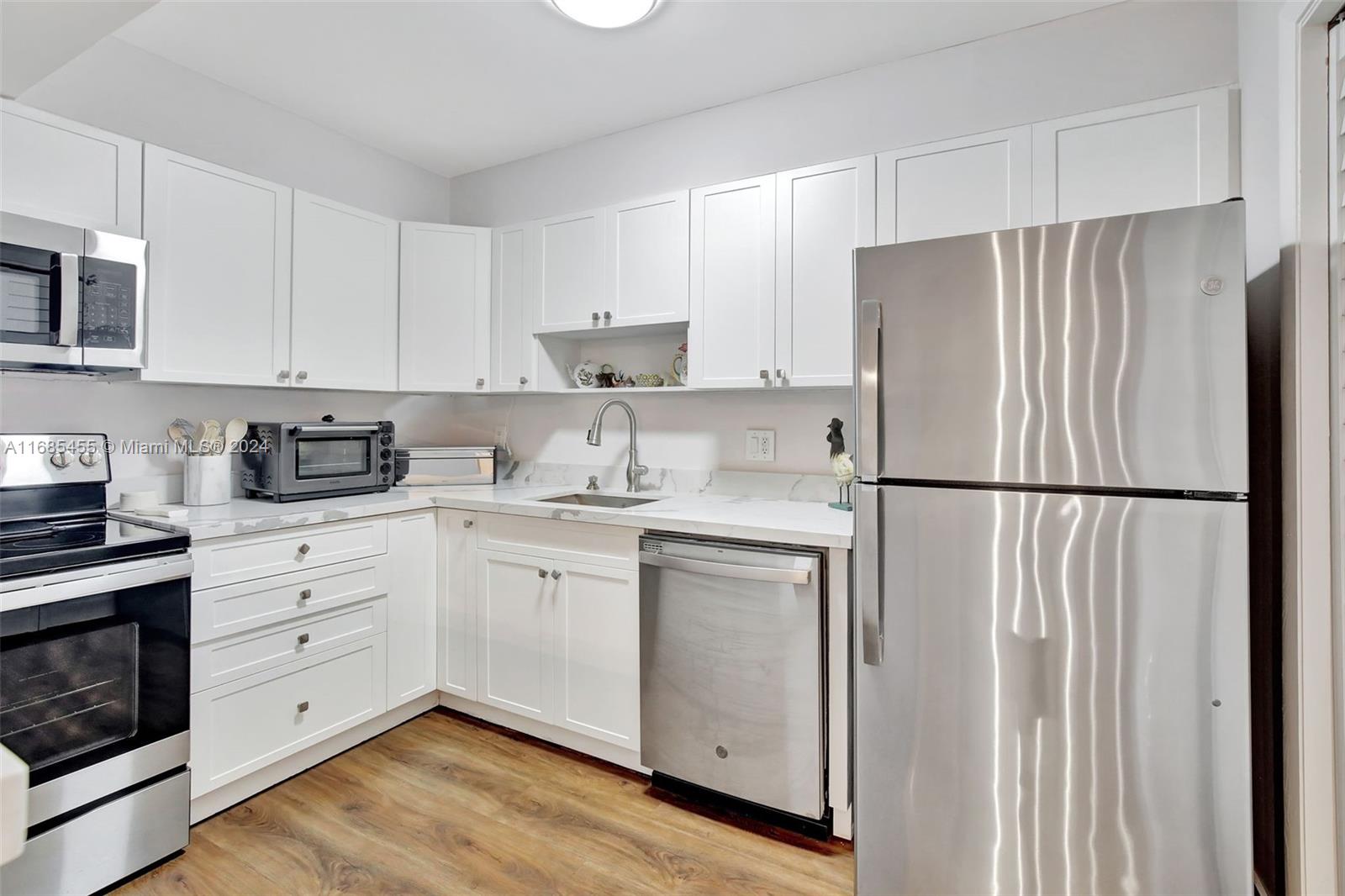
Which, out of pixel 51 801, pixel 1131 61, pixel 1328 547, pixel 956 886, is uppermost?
pixel 1131 61

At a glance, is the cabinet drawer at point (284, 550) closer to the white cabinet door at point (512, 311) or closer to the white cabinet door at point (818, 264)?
the white cabinet door at point (512, 311)

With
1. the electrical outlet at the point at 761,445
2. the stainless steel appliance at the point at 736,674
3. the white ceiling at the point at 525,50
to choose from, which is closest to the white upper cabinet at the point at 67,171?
the white ceiling at the point at 525,50

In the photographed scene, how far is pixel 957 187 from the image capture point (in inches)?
80.3

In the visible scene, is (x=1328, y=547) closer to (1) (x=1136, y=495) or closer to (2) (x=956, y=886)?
(1) (x=1136, y=495)

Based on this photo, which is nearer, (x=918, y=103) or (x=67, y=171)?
(x=67, y=171)

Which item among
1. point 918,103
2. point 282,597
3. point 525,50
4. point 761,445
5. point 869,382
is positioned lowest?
point 282,597

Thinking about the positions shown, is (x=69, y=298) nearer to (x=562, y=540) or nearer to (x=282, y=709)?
(x=282, y=709)

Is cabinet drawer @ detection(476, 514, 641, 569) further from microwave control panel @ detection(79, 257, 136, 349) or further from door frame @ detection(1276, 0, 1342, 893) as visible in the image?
door frame @ detection(1276, 0, 1342, 893)

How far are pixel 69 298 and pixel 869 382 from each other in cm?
223

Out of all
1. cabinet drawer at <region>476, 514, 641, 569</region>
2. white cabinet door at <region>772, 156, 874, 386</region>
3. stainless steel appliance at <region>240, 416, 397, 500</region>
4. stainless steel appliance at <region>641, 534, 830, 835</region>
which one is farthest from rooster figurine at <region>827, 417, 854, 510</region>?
stainless steel appliance at <region>240, 416, 397, 500</region>

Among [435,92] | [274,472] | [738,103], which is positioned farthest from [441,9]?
[274,472]

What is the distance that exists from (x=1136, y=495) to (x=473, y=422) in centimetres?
298

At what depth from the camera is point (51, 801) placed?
5.04ft

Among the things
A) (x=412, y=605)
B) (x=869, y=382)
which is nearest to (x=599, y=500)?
(x=412, y=605)
